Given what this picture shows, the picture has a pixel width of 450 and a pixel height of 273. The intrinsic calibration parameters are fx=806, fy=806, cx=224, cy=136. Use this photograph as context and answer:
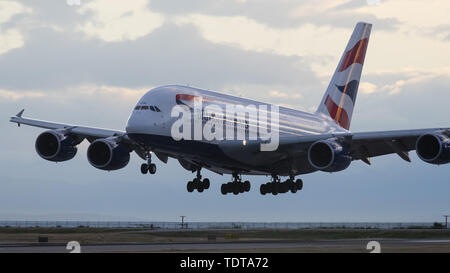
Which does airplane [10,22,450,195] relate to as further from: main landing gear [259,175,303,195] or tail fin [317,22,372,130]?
tail fin [317,22,372,130]

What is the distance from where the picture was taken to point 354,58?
7812cm

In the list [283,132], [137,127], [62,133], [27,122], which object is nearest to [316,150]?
[283,132]

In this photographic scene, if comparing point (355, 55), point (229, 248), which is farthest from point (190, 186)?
point (355, 55)

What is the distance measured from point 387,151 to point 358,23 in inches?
913

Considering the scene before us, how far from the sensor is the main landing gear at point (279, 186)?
64.1 metres

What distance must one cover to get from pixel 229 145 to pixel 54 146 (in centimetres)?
1395

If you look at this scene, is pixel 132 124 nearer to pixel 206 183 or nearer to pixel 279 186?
pixel 206 183

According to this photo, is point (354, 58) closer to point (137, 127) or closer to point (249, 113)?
point (249, 113)

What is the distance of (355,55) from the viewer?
3088 inches

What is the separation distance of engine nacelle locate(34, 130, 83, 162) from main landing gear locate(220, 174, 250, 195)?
1226 cm

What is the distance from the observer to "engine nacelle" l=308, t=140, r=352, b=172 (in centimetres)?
5453

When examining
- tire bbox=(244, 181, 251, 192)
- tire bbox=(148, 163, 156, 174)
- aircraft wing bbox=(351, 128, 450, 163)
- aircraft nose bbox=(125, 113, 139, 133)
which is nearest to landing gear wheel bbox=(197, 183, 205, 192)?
tire bbox=(244, 181, 251, 192)
